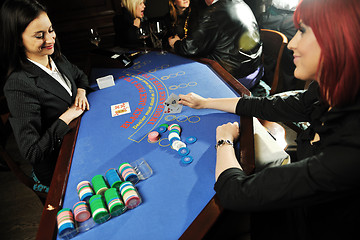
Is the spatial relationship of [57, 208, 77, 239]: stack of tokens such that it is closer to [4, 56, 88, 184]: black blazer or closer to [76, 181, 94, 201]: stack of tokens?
[76, 181, 94, 201]: stack of tokens

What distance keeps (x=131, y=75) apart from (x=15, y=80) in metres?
0.89

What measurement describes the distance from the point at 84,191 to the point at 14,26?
107 cm

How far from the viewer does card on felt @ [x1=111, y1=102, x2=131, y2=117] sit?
1642 millimetres

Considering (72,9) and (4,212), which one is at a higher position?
(72,9)

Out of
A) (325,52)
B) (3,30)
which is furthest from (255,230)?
(3,30)

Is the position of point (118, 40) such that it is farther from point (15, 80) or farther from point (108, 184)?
point (108, 184)

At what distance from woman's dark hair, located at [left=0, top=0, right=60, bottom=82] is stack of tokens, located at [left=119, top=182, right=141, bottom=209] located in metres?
A: 1.09

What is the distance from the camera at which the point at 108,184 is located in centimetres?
115

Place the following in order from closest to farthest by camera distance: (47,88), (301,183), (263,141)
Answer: (301,183) → (263,141) → (47,88)

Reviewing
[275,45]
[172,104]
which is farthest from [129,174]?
[275,45]

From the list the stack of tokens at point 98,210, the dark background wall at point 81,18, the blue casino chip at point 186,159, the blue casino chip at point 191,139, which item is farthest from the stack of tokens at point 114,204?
the dark background wall at point 81,18

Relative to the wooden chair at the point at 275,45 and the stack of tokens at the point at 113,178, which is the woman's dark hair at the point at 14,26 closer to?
the stack of tokens at the point at 113,178

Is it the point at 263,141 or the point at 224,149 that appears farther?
the point at 263,141

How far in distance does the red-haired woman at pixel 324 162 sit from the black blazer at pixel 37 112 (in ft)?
3.39
